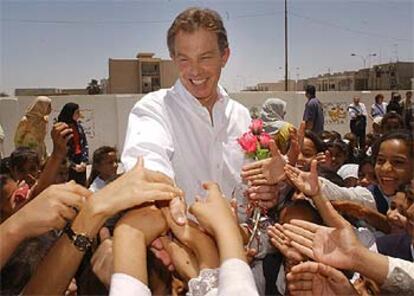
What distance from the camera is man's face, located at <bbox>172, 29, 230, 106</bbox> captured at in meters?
1.91

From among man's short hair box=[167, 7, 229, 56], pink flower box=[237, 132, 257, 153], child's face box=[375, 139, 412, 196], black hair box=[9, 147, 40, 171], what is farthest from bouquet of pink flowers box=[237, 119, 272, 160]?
black hair box=[9, 147, 40, 171]

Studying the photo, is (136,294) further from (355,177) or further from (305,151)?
(355,177)

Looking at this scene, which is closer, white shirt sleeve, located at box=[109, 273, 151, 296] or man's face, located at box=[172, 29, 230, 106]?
white shirt sleeve, located at box=[109, 273, 151, 296]

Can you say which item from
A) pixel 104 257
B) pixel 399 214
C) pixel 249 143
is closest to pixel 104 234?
pixel 104 257

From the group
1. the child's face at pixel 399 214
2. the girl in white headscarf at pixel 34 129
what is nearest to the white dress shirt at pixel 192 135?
the child's face at pixel 399 214

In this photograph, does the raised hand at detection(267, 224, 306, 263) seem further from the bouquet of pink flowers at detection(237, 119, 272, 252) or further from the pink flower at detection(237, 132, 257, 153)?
the pink flower at detection(237, 132, 257, 153)

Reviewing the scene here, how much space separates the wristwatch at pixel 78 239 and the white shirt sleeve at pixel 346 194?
4.10 feet

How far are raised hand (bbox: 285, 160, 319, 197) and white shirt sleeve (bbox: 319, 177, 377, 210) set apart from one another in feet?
1.75

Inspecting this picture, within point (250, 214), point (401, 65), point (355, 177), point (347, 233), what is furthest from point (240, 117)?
point (401, 65)

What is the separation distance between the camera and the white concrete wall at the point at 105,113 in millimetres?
10203

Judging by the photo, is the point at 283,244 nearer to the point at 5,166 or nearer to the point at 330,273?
the point at 330,273

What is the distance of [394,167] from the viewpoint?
263 centimetres

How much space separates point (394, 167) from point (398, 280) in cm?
116

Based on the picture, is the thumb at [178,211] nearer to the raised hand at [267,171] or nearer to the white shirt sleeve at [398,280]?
the raised hand at [267,171]
